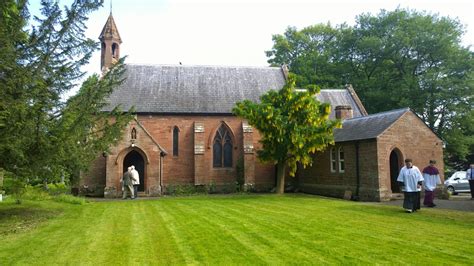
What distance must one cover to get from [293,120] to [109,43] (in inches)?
691

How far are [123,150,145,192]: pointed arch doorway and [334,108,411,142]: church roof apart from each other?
43.4ft

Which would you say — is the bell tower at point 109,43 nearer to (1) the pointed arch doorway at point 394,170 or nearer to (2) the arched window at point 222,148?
(2) the arched window at point 222,148

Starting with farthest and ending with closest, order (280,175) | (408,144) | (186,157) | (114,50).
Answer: (114,50) → (186,157) → (280,175) → (408,144)

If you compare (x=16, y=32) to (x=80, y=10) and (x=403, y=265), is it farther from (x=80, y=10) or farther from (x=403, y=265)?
(x=403, y=265)

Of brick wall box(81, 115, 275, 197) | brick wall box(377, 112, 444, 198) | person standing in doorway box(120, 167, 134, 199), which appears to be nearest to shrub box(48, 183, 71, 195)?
brick wall box(81, 115, 275, 197)

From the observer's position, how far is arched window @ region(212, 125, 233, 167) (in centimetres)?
2831

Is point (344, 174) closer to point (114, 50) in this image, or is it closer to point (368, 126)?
point (368, 126)

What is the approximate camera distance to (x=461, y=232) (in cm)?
996

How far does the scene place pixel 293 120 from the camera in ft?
69.1

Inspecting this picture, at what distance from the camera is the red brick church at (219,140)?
68.0 feet

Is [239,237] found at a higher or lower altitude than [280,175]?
lower

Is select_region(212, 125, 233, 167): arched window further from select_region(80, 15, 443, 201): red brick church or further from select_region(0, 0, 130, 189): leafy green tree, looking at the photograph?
select_region(0, 0, 130, 189): leafy green tree

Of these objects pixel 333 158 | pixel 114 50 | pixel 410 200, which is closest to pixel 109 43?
pixel 114 50

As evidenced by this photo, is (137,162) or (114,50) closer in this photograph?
(137,162)
